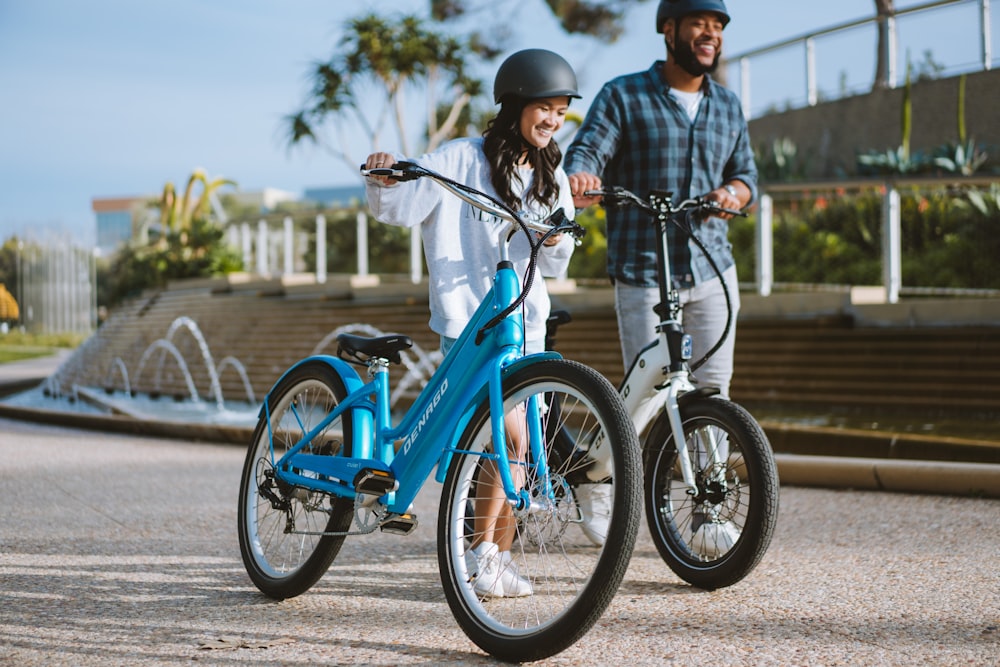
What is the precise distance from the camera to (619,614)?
3404 millimetres

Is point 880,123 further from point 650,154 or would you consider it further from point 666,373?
point 666,373

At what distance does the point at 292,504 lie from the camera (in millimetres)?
3789

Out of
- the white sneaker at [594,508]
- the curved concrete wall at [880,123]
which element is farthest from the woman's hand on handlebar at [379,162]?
the curved concrete wall at [880,123]

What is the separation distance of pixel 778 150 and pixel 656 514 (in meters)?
15.1

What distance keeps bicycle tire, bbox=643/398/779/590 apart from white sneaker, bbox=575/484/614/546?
0.17m

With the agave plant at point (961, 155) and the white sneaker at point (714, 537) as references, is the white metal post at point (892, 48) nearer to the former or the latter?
the agave plant at point (961, 155)

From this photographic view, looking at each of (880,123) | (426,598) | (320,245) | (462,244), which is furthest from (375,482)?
(880,123)

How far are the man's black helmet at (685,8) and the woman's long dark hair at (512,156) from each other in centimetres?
89

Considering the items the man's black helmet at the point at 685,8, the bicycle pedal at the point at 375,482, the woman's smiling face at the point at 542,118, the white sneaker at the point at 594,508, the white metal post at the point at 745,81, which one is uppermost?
the white metal post at the point at 745,81

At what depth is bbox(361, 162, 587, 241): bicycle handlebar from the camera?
10.4ft

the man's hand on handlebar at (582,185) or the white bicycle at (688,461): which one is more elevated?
the man's hand on handlebar at (582,185)

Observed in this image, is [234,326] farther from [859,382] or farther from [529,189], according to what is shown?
[529,189]

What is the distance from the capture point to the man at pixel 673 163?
172 inches

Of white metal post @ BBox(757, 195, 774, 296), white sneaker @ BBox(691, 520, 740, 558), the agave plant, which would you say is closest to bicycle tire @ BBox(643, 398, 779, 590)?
white sneaker @ BBox(691, 520, 740, 558)
